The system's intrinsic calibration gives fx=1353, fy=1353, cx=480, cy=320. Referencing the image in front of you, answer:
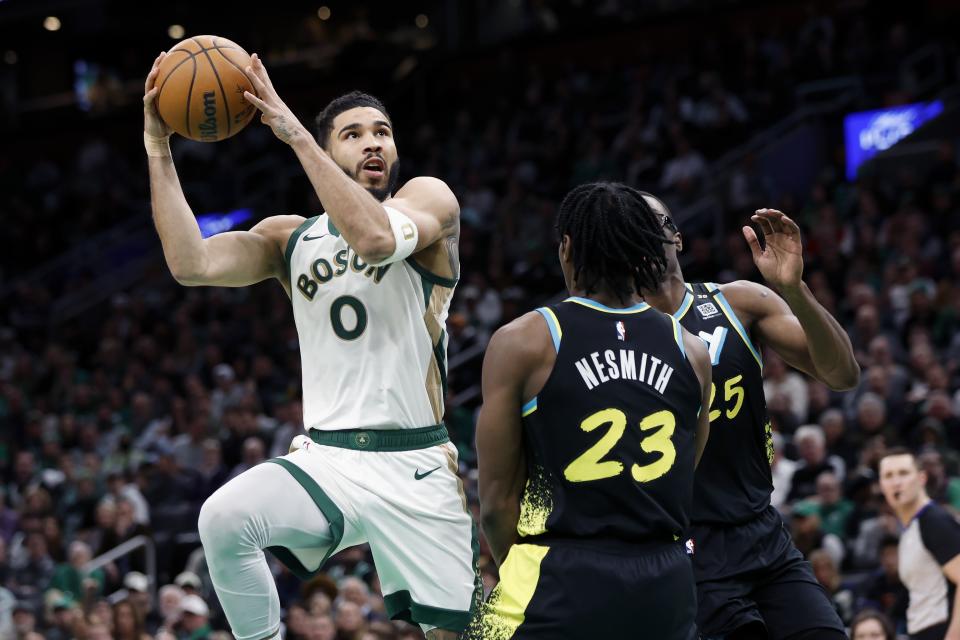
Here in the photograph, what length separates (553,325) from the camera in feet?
12.0

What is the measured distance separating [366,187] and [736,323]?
4.71ft

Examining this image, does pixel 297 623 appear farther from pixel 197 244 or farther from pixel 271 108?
pixel 271 108

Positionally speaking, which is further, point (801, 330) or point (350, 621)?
point (350, 621)

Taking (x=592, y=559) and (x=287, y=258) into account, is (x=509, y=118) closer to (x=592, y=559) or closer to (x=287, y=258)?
(x=287, y=258)

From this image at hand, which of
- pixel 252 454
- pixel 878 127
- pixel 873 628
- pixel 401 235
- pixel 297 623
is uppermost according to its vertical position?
pixel 878 127

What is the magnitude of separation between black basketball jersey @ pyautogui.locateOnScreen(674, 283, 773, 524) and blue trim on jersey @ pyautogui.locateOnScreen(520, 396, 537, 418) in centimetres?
124

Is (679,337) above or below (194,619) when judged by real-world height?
above

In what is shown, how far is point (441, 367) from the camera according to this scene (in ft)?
16.1

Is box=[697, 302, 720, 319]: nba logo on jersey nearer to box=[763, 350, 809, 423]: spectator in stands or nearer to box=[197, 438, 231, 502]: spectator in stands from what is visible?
box=[763, 350, 809, 423]: spectator in stands

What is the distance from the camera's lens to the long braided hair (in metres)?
3.79

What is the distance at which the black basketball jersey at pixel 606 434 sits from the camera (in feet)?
11.9

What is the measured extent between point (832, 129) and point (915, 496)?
1102 centimetres

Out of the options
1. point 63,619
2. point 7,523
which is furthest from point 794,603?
point 7,523

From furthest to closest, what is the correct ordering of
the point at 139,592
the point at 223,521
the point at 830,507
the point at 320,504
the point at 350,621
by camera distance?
the point at 139,592 → the point at 350,621 → the point at 830,507 → the point at 320,504 → the point at 223,521
